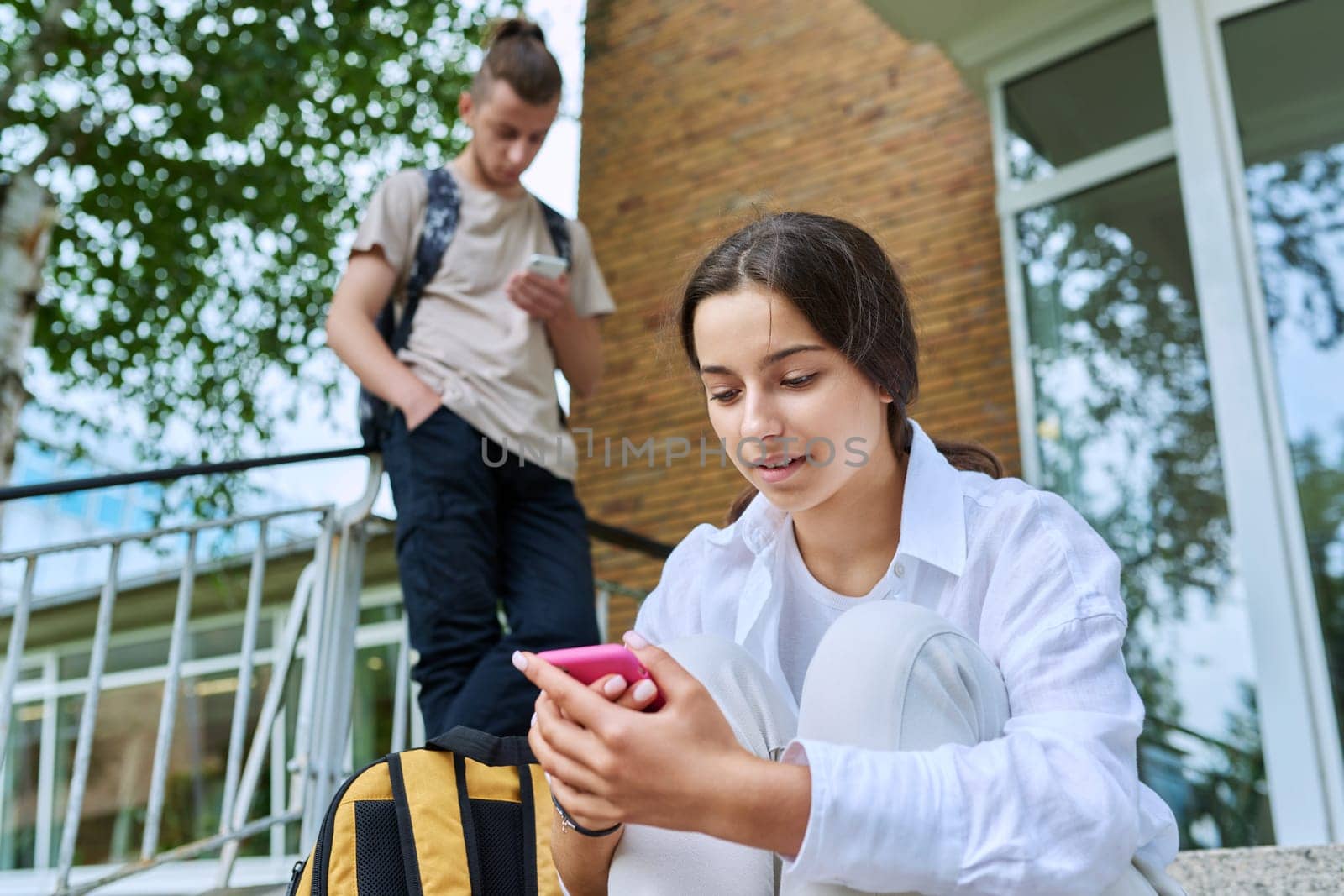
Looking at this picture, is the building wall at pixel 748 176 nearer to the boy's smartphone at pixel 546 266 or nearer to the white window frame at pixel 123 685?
the boy's smartphone at pixel 546 266

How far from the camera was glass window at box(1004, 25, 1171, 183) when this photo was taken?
15.4 ft

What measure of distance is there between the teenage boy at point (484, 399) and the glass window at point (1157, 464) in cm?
254

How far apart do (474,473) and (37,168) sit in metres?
4.47

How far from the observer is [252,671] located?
290cm

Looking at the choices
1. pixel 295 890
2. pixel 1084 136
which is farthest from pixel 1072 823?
pixel 1084 136

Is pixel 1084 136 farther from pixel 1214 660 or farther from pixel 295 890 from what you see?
pixel 295 890

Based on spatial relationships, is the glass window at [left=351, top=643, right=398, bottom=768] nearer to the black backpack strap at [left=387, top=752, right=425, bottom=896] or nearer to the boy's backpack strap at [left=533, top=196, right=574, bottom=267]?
the boy's backpack strap at [left=533, top=196, right=574, bottom=267]

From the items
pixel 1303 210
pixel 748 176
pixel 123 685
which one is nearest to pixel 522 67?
pixel 1303 210

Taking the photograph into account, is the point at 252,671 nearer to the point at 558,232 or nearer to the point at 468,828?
the point at 558,232

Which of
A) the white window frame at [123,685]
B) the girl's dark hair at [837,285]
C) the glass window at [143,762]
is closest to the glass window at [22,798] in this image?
the white window frame at [123,685]

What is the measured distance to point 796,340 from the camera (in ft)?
5.04

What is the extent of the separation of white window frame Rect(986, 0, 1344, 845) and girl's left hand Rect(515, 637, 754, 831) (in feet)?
9.17

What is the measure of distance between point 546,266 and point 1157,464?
284 cm

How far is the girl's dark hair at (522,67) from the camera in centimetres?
273
